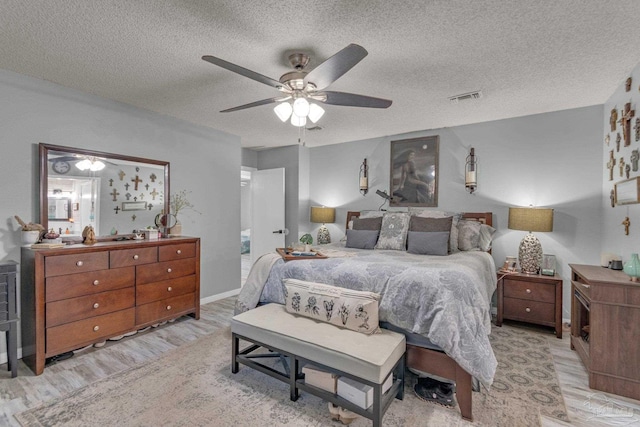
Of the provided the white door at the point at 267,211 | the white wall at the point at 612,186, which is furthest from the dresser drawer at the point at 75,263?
the white wall at the point at 612,186

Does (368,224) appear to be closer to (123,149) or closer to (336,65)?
(336,65)

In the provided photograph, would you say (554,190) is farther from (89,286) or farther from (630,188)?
(89,286)

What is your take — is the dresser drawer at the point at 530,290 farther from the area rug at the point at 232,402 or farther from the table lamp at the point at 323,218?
the table lamp at the point at 323,218

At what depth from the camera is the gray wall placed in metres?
2.59

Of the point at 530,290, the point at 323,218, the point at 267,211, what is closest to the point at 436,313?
the point at 530,290

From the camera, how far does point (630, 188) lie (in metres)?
2.39

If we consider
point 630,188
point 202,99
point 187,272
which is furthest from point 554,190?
point 187,272

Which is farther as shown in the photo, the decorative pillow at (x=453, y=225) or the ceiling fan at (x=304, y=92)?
the decorative pillow at (x=453, y=225)

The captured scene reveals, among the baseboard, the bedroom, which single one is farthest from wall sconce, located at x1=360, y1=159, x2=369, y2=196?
the baseboard

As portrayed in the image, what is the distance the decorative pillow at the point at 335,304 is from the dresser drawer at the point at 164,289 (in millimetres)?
1646

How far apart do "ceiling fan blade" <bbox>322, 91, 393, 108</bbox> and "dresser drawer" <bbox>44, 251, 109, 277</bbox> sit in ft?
8.19

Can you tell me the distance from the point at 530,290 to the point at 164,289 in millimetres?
4027

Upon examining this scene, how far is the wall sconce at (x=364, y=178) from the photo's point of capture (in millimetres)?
4738

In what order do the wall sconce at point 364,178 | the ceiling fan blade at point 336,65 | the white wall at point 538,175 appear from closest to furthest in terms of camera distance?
1. the ceiling fan blade at point 336,65
2. the white wall at point 538,175
3. the wall sconce at point 364,178
